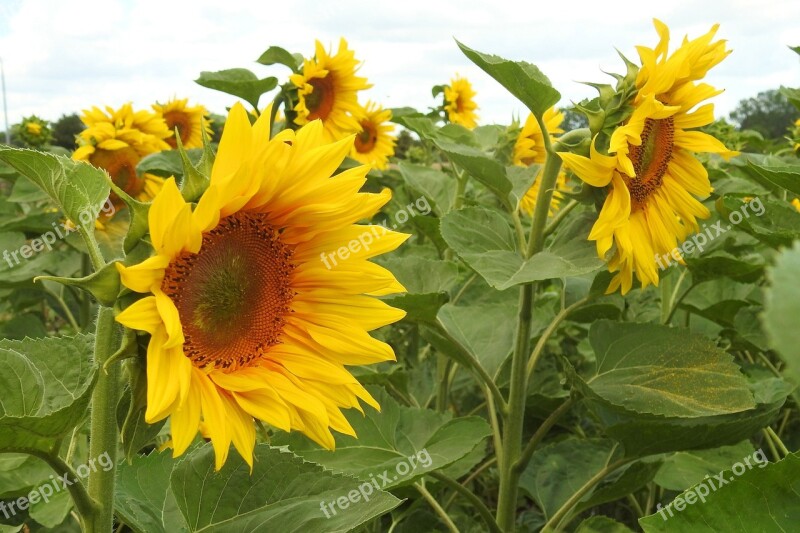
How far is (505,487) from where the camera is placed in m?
1.77

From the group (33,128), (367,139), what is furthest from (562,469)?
Answer: (33,128)

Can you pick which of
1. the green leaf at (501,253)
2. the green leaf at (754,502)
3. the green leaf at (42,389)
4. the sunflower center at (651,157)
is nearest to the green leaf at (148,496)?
the green leaf at (42,389)

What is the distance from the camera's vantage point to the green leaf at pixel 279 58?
9.38 ft

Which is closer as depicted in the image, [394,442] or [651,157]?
[651,157]

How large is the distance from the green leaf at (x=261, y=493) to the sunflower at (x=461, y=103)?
149 inches

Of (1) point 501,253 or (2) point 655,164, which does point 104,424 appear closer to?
(1) point 501,253

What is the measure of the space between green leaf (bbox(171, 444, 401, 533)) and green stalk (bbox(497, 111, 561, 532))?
646 mm

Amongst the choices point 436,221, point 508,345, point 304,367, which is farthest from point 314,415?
point 436,221

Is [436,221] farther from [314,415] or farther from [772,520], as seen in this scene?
[772,520]

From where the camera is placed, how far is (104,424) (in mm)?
1006

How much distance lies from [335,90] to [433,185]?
3.25ft

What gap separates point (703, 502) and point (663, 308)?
1.47 metres

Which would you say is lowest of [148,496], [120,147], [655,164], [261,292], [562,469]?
[562,469]

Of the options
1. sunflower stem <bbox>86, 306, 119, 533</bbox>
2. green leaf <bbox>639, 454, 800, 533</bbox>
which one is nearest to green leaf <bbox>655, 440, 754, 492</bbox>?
green leaf <bbox>639, 454, 800, 533</bbox>
